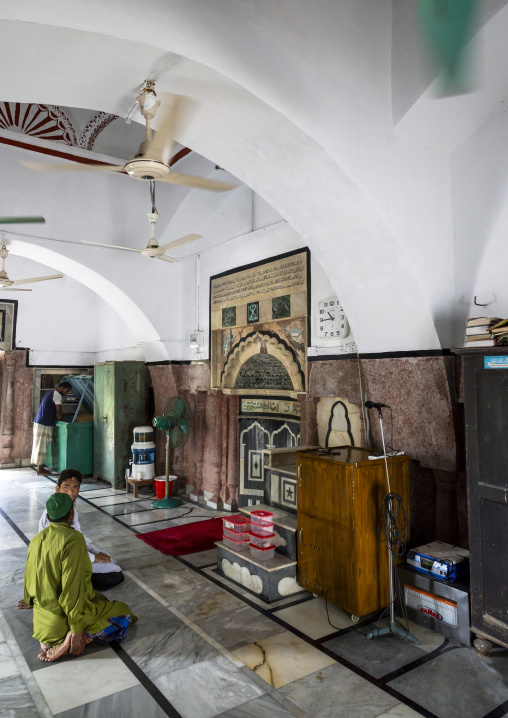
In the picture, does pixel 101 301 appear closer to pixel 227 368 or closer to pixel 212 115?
pixel 227 368

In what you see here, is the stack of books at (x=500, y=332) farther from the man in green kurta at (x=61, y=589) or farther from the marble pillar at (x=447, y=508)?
the man in green kurta at (x=61, y=589)

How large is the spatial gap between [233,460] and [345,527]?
3.09 meters

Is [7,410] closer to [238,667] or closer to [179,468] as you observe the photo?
[179,468]

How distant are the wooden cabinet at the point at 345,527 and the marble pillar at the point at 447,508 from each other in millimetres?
276

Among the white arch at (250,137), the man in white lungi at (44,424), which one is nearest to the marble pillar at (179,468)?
the man in white lungi at (44,424)

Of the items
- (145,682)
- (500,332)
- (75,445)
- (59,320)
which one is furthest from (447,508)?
(59,320)

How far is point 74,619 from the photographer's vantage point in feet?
9.28

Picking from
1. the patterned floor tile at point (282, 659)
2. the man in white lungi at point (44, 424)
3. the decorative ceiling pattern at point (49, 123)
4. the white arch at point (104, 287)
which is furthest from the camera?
the man in white lungi at point (44, 424)

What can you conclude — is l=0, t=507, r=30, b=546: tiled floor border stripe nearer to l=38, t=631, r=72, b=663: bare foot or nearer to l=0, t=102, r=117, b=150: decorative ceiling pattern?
l=38, t=631, r=72, b=663: bare foot

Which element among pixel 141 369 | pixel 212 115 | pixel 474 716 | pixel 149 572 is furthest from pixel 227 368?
pixel 474 716

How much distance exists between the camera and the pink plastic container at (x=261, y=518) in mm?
3957

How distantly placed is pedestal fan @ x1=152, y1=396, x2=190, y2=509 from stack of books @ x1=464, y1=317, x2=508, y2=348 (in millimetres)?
4401

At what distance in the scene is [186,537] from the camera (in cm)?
527

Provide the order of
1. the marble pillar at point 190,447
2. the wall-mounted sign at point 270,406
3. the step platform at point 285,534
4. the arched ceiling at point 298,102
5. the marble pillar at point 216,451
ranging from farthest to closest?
the marble pillar at point 190,447, the marble pillar at point 216,451, the wall-mounted sign at point 270,406, the step platform at point 285,534, the arched ceiling at point 298,102
